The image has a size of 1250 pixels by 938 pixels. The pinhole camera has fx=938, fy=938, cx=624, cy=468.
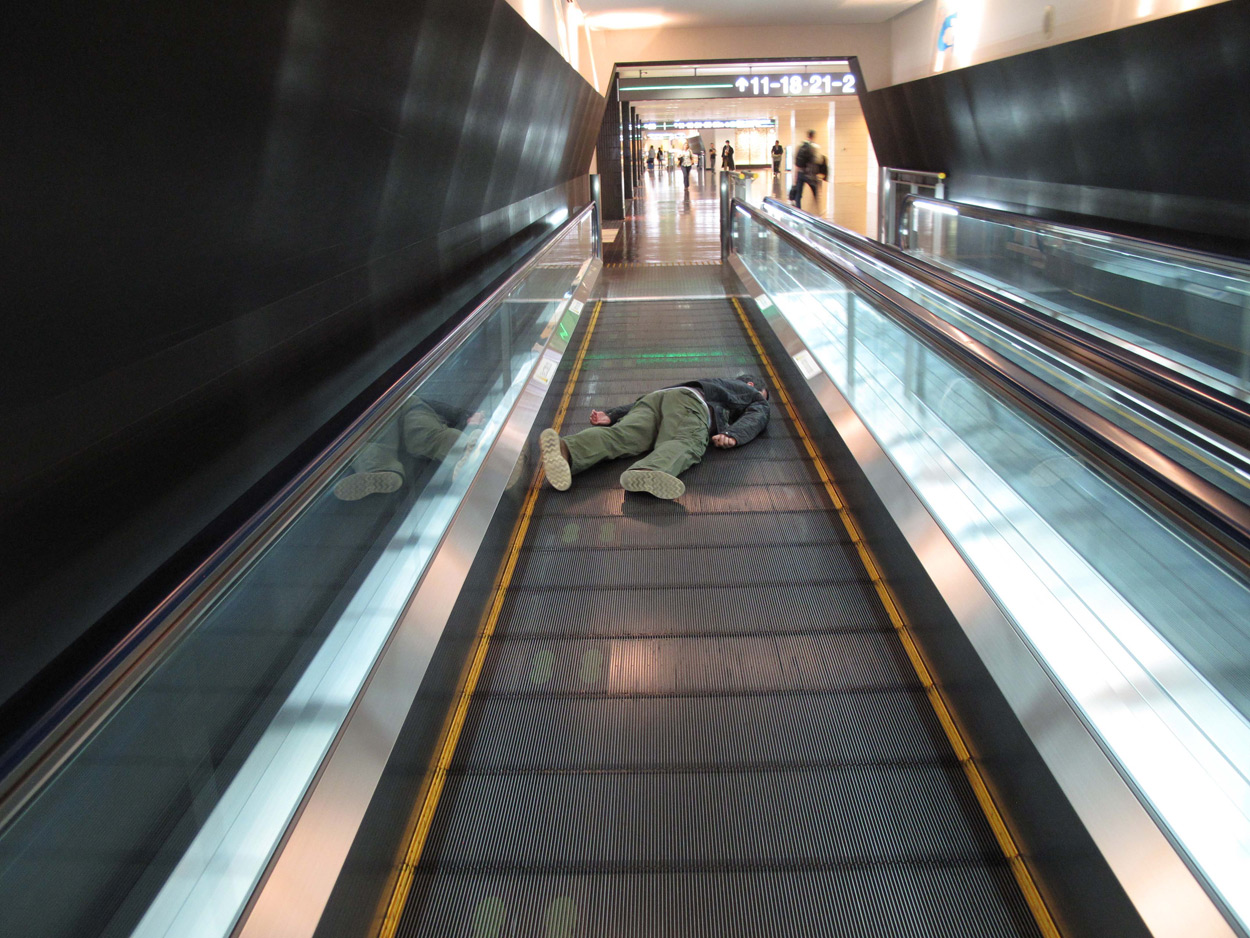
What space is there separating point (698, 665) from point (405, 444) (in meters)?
1.28

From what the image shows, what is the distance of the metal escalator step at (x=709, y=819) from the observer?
2410mm

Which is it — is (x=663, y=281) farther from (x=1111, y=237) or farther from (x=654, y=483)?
(x=654, y=483)

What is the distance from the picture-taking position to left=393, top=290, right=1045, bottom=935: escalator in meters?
2.26

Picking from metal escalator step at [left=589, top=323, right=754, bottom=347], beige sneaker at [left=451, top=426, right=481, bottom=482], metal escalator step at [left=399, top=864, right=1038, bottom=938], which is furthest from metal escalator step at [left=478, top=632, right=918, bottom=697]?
metal escalator step at [left=589, top=323, right=754, bottom=347]

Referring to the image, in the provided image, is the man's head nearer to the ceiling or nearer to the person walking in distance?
the person walking in distance

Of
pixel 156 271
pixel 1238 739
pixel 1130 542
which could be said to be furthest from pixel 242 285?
pixel 1238 739

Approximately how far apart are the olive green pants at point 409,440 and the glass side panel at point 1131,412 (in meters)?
2.01

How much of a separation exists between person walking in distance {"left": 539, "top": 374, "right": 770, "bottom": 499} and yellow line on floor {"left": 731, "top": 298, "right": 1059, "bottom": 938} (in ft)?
1.73

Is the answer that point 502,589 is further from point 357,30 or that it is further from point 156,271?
point 357,30

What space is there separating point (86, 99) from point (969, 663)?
3.12 meters

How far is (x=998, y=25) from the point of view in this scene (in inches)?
499

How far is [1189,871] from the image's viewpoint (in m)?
1.68

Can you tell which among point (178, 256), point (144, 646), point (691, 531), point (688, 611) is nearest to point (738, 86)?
point (691, 531)

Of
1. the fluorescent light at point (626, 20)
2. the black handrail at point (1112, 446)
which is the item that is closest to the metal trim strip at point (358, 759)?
the black handrail at point (1112, 446)
